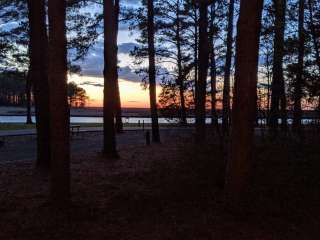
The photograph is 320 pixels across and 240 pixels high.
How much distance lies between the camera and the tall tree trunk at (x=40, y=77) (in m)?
15.0

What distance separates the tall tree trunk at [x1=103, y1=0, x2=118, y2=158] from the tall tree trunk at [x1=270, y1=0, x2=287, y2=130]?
19.4 feet

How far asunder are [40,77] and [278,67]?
430 inches

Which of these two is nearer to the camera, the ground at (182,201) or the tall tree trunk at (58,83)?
the ground at (182,201)

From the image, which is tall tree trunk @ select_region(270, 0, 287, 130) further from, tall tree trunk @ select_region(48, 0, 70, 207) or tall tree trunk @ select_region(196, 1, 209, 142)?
tall tree trunk @ select_region(48, 0, 70, 207)

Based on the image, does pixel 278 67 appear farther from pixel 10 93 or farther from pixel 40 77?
pixel 10 93

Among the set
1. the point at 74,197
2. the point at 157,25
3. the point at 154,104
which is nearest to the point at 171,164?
the point at 74,197

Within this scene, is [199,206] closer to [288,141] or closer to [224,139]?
A: [224,139]

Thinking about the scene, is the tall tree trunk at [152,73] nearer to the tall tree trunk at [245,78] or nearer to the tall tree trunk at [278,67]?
the tall tree trunk at [278,67]

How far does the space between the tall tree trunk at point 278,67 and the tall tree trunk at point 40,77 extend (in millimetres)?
6854

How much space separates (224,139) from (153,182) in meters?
2.00

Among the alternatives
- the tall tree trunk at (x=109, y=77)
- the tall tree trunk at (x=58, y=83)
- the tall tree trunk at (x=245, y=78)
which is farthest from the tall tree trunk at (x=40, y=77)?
the tall tree trunk at (x=245, y=78)

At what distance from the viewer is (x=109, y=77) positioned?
61.7ft

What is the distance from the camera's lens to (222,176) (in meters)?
10.8

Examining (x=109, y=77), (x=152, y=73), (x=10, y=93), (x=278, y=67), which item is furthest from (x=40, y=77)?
(x=10, y=93)
